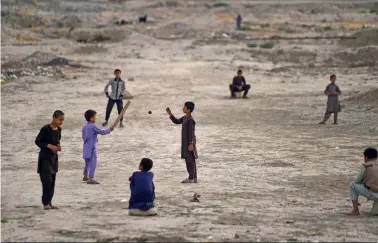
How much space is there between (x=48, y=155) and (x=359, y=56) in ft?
98.4

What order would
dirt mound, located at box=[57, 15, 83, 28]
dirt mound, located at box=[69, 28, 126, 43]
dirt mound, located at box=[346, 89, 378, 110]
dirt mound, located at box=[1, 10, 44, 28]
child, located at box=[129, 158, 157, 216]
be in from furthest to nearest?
dirt mound, located at box=[57, 15, 83, 28]
dirt mound, located at box=[1, 10, 44, 28]
dirt mound, located at box=[69, 28, 126, 43]
dirt mound, located at box=[346, 89, 378, 110]
child, located at box=[129, 158, 157, 216]

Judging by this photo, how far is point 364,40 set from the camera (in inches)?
1742

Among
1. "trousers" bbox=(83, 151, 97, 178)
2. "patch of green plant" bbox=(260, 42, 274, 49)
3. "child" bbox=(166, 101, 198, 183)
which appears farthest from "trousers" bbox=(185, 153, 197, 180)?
"patch of green plant" bbox=(260, 42, 274, 49)

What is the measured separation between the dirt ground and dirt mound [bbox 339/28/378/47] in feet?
0.32

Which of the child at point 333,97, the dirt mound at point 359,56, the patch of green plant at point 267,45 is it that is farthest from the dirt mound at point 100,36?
the child at point 333,97

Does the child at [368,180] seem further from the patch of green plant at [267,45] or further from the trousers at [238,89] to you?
the patch of green plant at [267,45]

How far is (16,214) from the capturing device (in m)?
11.3

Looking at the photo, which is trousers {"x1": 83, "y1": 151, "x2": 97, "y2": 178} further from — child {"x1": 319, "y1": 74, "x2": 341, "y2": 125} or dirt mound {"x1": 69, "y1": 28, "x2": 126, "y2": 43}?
dirt mound {"x1": 69, "y1": 28, "x2": 126, "y2": 43}

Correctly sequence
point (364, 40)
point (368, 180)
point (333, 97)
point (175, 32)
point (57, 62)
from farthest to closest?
point (175, 32)
point (364, 40)
point (57, 62)
point (333, 97)
point (368, 180)

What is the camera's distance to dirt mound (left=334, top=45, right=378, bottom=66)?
38.5 meters

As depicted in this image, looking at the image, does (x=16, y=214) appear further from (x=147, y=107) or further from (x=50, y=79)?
(x=50, y=79)

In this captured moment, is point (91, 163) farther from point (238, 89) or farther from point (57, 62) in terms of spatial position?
point (57, 62)

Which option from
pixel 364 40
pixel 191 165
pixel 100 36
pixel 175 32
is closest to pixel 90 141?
pixel 191 165

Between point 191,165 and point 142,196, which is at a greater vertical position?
point 191,165
